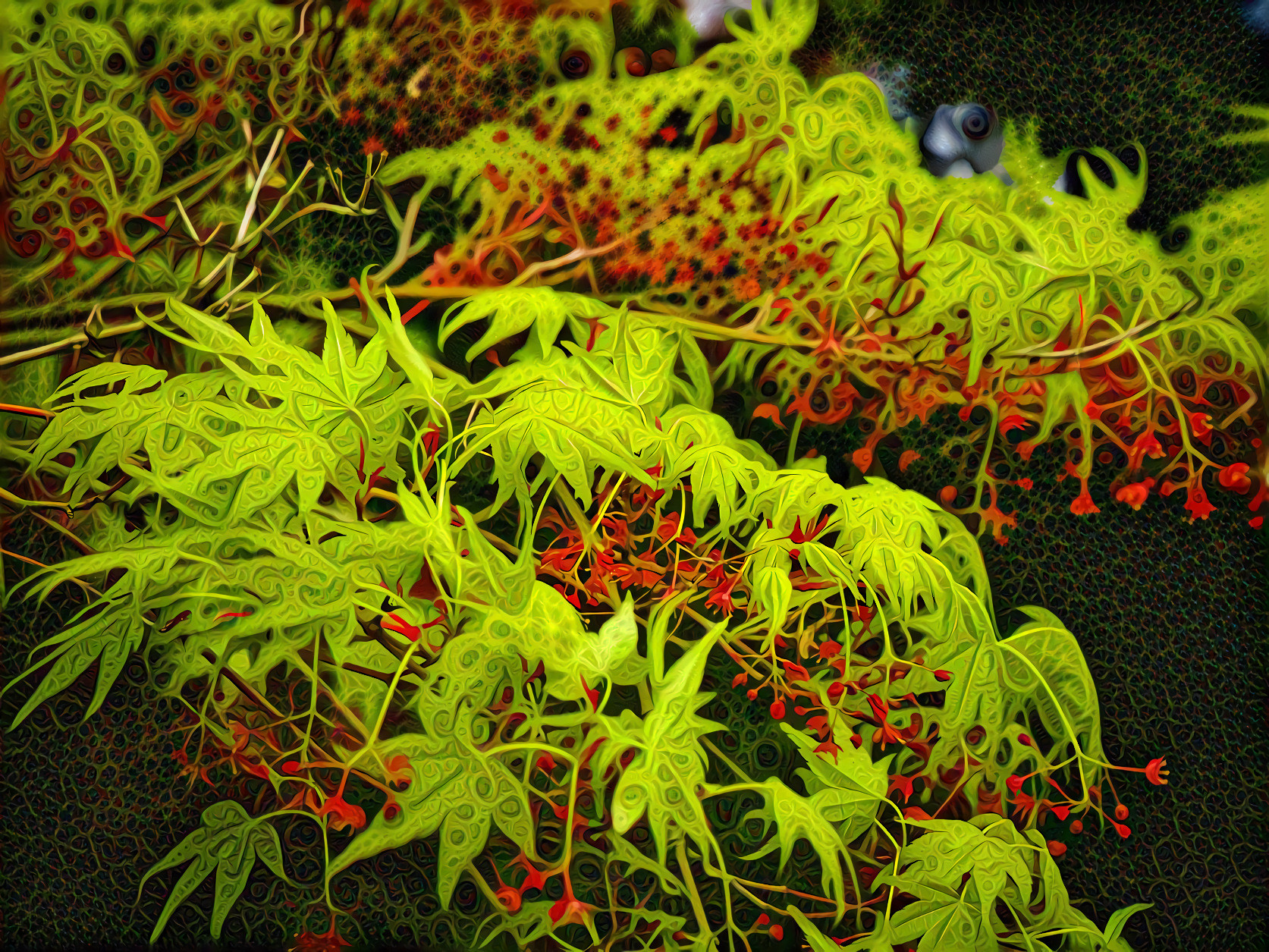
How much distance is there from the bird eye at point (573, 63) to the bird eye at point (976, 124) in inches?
20.9

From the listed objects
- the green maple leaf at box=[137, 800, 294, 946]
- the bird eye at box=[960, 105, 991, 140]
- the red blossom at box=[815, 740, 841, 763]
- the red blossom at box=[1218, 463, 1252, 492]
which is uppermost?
the bird eye at box=[960, 105, 991, 140]

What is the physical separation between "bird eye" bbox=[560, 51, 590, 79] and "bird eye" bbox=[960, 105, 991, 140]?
1.74ft

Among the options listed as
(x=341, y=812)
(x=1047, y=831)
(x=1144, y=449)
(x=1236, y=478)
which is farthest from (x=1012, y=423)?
(x=341, y=812)

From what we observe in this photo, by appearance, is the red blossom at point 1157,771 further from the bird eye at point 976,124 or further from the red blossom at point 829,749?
the bird eye at point 976,124

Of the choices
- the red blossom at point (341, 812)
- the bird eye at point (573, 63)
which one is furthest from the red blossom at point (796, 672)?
the bird eye at point (573, 63)

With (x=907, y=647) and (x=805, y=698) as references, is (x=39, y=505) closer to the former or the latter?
(x=805, y=698)

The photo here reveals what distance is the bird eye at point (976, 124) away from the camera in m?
1.25

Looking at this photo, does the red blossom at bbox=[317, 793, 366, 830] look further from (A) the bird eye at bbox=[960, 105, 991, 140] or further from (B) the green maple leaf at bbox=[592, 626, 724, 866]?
(A) the bird eye at bbox=[960, 105, 991, 140]

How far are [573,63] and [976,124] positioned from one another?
567 millimetres

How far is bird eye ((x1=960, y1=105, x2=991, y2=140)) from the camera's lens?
4.09 ft

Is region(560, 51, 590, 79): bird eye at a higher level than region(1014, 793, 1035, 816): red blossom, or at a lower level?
higher

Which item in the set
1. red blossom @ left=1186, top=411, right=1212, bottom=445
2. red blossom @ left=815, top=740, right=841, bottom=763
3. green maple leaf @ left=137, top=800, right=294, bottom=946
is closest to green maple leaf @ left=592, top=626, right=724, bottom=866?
red blossom @ left=815, top=740, right=841, bottom=763

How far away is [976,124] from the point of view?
1246 mm

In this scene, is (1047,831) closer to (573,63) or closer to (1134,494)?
(1134,494)
